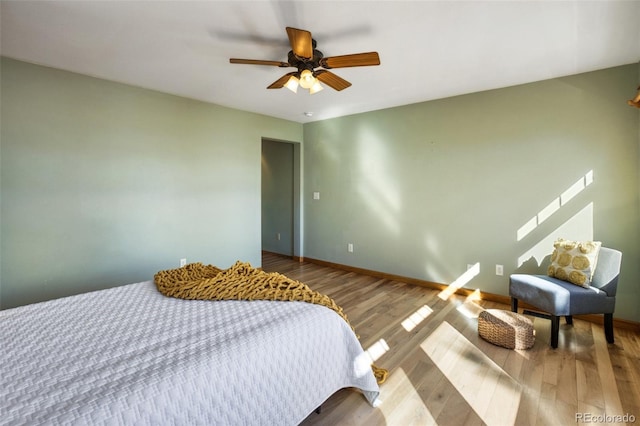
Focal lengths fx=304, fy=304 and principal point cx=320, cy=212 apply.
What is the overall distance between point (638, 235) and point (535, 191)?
0.87m

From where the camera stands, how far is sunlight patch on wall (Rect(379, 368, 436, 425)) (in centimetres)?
169

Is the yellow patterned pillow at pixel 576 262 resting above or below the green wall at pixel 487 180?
below

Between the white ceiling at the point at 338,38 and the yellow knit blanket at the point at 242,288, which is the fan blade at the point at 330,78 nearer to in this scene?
the white ceiling at the point at 338,38

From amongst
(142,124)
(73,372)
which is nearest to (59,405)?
(73,372)

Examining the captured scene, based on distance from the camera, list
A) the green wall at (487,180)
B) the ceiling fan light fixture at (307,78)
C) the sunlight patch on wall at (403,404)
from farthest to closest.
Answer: the green wall at (487,180), the ceiling fan light fixture at (307,78), the sunlight patch on wall at (403,404)

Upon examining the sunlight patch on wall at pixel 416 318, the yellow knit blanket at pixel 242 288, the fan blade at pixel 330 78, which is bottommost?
the sunlight patch on wall at pixel 416 318

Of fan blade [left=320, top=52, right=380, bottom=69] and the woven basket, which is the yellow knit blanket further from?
fan blade [left=320, top=52, right=380, bottom=69]

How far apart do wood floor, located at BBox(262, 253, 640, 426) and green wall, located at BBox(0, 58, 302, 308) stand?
7.49 feet

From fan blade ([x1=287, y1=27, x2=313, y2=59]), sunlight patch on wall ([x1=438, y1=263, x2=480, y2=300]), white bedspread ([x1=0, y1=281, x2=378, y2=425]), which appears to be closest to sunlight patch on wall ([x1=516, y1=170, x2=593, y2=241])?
sunlight patch on wall ([x1=438, y1=263, x2=480, y2=300])

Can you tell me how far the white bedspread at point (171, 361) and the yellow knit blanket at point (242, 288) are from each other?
6 centimetres

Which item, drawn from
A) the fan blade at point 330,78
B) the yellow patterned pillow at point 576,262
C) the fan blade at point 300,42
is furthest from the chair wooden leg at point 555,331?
the fan blade at point 300,42

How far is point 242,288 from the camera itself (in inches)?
75.6

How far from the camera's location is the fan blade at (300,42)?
1.86 m

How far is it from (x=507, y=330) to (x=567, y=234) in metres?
1.37
